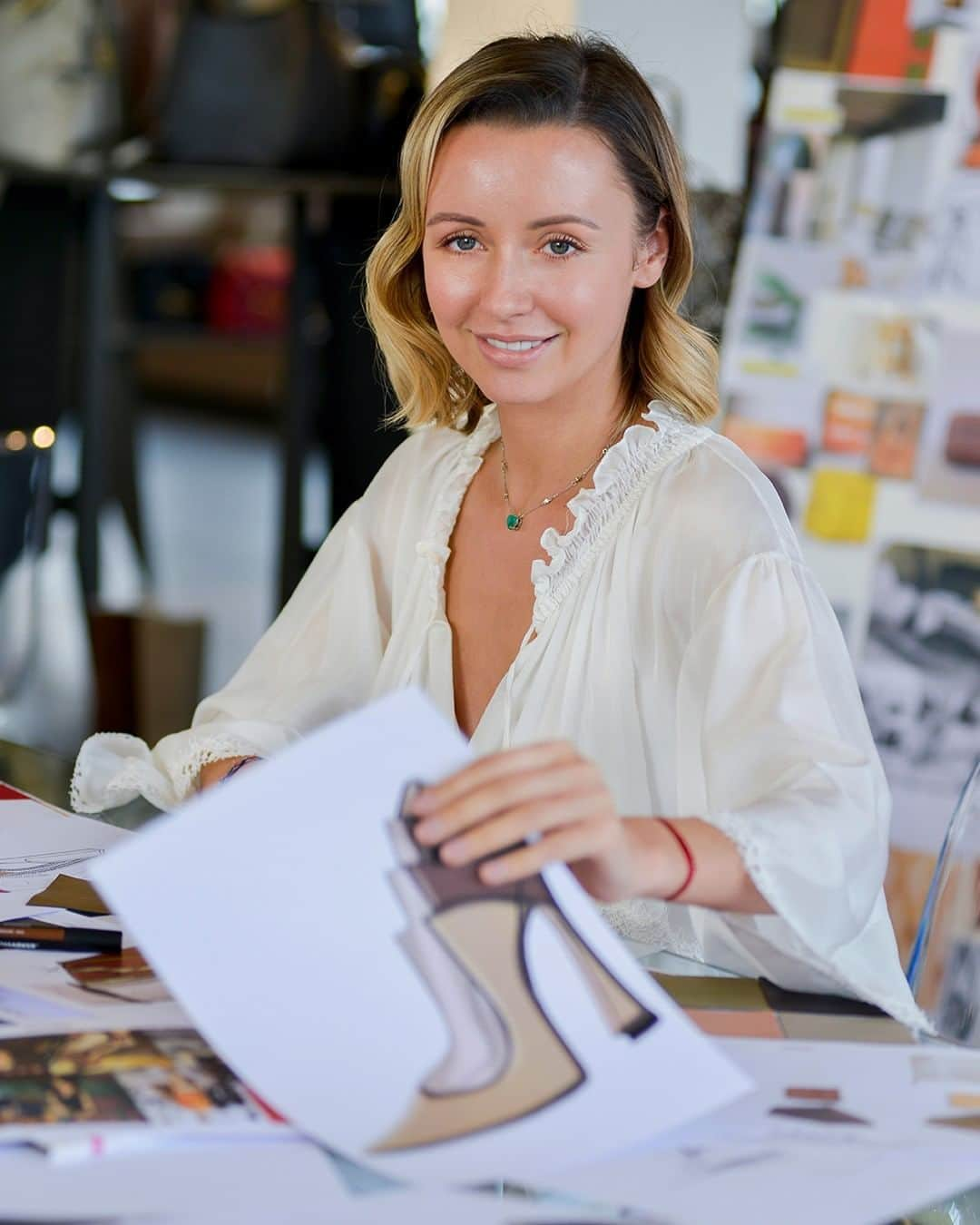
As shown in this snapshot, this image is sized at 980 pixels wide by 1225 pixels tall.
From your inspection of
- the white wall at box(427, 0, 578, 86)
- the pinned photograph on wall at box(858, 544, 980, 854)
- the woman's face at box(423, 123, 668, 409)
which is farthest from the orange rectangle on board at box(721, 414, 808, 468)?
the woman's face at box(423, 123, 668, 409)

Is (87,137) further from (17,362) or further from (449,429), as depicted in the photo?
(449,429)

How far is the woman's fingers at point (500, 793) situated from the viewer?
2.85 feet

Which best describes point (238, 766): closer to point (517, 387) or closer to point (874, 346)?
point (517, 387)

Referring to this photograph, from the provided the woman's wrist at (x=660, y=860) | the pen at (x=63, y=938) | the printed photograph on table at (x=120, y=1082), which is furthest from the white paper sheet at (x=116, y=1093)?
the woman's wrist at (x=660, y=860)

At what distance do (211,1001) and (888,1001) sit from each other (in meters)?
0.47

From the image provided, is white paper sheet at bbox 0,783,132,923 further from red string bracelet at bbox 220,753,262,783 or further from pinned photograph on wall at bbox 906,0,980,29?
pinned photograph on wall at bbox 906,0,980,29

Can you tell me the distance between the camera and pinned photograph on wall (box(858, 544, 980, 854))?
8.98 feet

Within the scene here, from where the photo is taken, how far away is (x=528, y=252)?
52.9 inches

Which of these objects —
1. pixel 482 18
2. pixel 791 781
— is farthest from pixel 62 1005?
pixel 482 18

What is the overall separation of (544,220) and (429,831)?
0.62m

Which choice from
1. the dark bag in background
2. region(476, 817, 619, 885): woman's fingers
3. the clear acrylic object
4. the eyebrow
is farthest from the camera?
the dark bag in background

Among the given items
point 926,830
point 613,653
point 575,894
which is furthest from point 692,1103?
point 926,830

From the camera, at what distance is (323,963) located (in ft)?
2.77

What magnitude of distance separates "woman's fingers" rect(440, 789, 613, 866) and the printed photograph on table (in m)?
0.17
